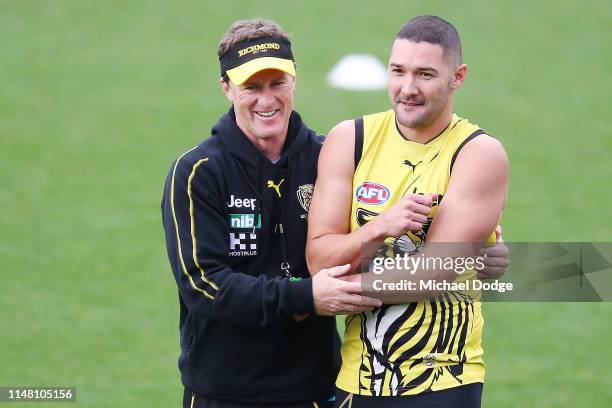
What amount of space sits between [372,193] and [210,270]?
75 cm

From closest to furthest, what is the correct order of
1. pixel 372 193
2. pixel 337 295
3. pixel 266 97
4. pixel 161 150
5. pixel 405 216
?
1. pixel 405 216
2. pixel 337 295
3. pixel 372 193
4. pixel 266 97
5. pixel 161 150

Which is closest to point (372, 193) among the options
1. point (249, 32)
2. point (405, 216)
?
point (405, 216)

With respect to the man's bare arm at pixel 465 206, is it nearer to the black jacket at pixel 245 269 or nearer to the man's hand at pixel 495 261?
the man's hand at pixel 495 261

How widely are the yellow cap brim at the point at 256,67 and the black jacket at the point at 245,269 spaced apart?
243 millimetres

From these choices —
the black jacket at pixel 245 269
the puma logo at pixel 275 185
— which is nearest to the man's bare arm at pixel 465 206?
the black jacket at pixel 245 269

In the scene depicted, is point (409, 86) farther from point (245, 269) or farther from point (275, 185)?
point (245, 269)

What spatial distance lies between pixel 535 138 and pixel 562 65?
2.49m

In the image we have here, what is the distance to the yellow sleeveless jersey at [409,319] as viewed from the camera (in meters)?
4.57

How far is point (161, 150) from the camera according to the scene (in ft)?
46.2

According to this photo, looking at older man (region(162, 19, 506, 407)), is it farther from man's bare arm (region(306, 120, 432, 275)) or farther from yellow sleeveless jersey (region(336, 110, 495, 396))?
yellow sleeveless jersey (region(336, 110, 495, 396))

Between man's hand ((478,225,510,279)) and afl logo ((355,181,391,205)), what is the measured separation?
479 millimetres

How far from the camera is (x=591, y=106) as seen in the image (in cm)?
1554

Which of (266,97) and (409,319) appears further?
(266,97)

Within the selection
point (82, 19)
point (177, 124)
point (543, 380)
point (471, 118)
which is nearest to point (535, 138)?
point (471, 118)
